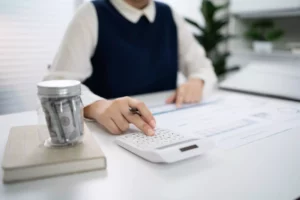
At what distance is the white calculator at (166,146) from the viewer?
52 centimetres

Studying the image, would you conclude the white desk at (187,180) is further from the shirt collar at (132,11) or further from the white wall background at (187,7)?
the white wall background at (187,7)

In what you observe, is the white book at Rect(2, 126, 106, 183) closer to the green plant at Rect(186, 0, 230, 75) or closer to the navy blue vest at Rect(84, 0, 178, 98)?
the navy blue vest at Rect(84, 0, 178, 98)

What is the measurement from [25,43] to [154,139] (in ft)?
4.36

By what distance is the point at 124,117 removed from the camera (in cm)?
69

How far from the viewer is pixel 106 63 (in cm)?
114

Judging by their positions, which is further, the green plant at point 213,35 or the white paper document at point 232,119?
the green plant at point 213,35

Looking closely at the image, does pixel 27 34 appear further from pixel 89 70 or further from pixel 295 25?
pixel 295 25

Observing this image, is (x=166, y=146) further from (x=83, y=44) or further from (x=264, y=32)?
(x=264, y=32)

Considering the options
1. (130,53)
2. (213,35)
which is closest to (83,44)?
(130,53)

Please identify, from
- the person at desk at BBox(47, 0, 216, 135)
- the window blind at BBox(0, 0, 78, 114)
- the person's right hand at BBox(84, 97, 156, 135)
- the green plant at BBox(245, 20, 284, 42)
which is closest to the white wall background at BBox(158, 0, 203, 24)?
the green plant at BBox(245, 20, 284, 42)

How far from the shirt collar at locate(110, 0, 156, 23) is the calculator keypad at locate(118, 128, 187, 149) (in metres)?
0.67

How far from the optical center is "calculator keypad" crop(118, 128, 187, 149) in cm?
56

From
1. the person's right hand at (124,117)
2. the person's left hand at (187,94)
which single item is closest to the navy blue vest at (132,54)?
the person's left hand at (187,94)

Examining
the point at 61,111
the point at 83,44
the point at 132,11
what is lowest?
the point at 61,111
